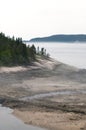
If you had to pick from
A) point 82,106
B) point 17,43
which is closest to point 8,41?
point 17,43

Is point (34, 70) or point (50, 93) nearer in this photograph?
point (50, 93)

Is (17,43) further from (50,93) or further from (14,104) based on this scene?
(14,104)

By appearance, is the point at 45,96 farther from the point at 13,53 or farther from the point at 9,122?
the point at 13,53

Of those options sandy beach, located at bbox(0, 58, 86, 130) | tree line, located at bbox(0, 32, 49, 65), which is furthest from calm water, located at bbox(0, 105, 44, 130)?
tree line, located at bbox(0, 32, 49, 65)

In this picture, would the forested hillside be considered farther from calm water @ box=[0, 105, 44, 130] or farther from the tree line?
calm water @ box=[0, 105, 44, 130]

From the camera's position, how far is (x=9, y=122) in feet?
114

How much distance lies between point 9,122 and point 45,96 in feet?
44.2

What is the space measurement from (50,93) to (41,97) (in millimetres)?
3539

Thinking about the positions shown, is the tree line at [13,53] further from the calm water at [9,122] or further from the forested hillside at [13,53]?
the calm water at [9,122]

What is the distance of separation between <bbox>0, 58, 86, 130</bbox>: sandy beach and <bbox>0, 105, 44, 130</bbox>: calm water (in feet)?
2.18

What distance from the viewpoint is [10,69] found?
70500mm

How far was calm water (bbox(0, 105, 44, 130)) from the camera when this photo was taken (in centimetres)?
3262

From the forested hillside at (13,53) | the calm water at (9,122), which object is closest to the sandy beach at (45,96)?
the calm water at (9,122)

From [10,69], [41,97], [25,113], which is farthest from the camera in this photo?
[10,69]
